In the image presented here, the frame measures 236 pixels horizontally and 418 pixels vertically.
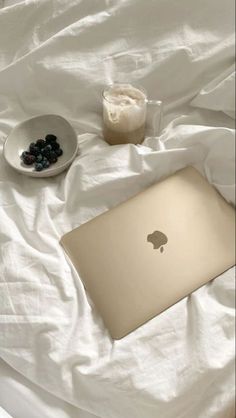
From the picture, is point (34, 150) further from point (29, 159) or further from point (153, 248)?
point (153, 248)

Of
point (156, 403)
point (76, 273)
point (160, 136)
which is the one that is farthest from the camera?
point (160, 136)

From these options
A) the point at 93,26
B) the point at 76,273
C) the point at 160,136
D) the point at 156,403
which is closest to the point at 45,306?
the point at 76,273

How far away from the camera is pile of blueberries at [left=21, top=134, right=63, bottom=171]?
2.78ft

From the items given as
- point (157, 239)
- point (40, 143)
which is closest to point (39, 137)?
point (40, 143)

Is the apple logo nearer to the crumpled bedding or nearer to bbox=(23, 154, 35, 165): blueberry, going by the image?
the crumpled bedding

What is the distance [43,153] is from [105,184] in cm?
17

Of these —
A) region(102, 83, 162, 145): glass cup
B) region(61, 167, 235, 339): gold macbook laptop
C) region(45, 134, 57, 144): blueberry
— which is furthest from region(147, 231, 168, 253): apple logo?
region(45, 134, 57, 144): blueberry

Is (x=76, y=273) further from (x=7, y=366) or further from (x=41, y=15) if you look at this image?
(x=41, y=15)

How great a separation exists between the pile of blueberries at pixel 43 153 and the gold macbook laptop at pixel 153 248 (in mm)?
177

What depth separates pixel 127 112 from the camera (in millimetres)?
798

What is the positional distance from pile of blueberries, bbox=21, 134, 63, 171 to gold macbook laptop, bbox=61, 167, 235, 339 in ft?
0.58

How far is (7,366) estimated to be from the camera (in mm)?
698

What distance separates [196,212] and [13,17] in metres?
0.60

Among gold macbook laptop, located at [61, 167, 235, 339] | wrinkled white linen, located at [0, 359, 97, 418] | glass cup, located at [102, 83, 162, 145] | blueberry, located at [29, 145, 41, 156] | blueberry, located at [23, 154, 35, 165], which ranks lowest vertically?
wrinkled white linen, located at [0, 359, 97, 418]
